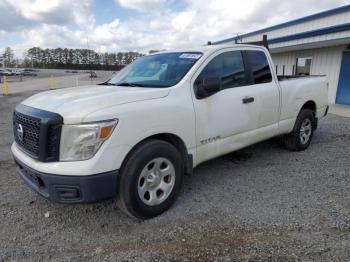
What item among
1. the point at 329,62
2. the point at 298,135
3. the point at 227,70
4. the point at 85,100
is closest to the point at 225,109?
the point at 227,70

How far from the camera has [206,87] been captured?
11.2 feet

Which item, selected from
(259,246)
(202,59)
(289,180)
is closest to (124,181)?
(259,246)

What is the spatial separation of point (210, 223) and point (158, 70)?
2.14m

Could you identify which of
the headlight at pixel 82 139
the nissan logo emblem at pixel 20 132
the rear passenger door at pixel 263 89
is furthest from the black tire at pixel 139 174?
the rear passenger door at pixel 263 89

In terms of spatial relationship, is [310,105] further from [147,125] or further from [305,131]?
[147,125]

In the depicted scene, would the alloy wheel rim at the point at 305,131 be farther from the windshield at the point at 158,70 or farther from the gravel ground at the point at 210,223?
the windshield at the point at 158,70

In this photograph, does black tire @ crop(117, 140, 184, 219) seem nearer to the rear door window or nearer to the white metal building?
the rear door window

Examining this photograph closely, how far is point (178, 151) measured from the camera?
135 inches

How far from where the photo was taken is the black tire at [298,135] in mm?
5312

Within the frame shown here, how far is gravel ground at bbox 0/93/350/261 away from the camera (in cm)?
268

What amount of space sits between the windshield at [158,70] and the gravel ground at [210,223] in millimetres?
1515

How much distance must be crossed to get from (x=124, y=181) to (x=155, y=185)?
453 mm

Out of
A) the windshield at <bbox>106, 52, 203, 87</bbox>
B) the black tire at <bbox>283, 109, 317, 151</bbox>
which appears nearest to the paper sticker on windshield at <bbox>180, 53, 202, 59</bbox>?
the windshield at <bbox>106, 52, 203, 87</bbox>

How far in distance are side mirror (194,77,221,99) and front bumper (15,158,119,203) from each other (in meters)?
1.39
